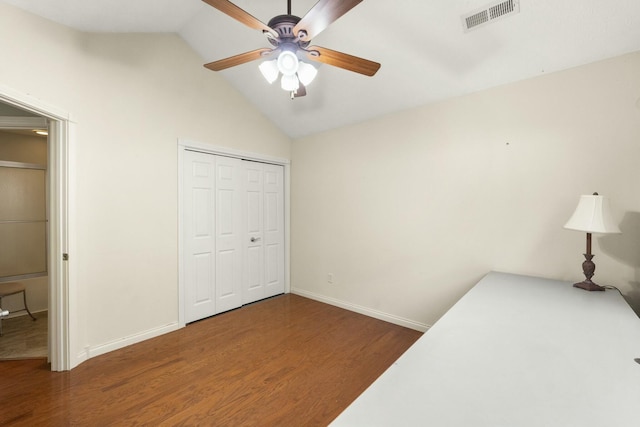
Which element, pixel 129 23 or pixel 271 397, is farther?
pixel 129 23

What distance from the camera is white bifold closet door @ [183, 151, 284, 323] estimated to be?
3.20 meters

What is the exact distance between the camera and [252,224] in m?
3.83

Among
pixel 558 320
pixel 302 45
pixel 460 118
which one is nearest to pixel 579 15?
pixel 460 118

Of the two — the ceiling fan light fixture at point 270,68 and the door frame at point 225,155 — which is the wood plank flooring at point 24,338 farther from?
the ceiling fan light fixture at point 270,68

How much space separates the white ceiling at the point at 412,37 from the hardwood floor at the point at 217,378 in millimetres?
2579

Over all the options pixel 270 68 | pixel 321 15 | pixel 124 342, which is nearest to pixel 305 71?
pixel 270 68

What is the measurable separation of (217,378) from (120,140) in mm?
2301

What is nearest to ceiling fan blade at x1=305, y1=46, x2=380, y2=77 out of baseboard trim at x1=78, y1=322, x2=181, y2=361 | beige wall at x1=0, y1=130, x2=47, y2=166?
baseboard trim at x1=78, y1=322, x2=181, y2=361

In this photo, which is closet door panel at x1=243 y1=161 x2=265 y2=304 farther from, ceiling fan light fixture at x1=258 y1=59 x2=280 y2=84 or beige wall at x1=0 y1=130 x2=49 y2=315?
beige wall at x1=0 y1=130 x2=49 y2=315

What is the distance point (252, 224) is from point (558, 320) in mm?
3254

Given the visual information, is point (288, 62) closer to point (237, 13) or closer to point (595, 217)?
point (237, 13)

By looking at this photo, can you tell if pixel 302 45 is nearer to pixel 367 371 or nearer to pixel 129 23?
pixel 129 23

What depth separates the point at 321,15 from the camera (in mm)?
1396

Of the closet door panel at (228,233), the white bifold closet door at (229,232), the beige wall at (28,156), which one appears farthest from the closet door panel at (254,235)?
the beige wall at (28,156)
